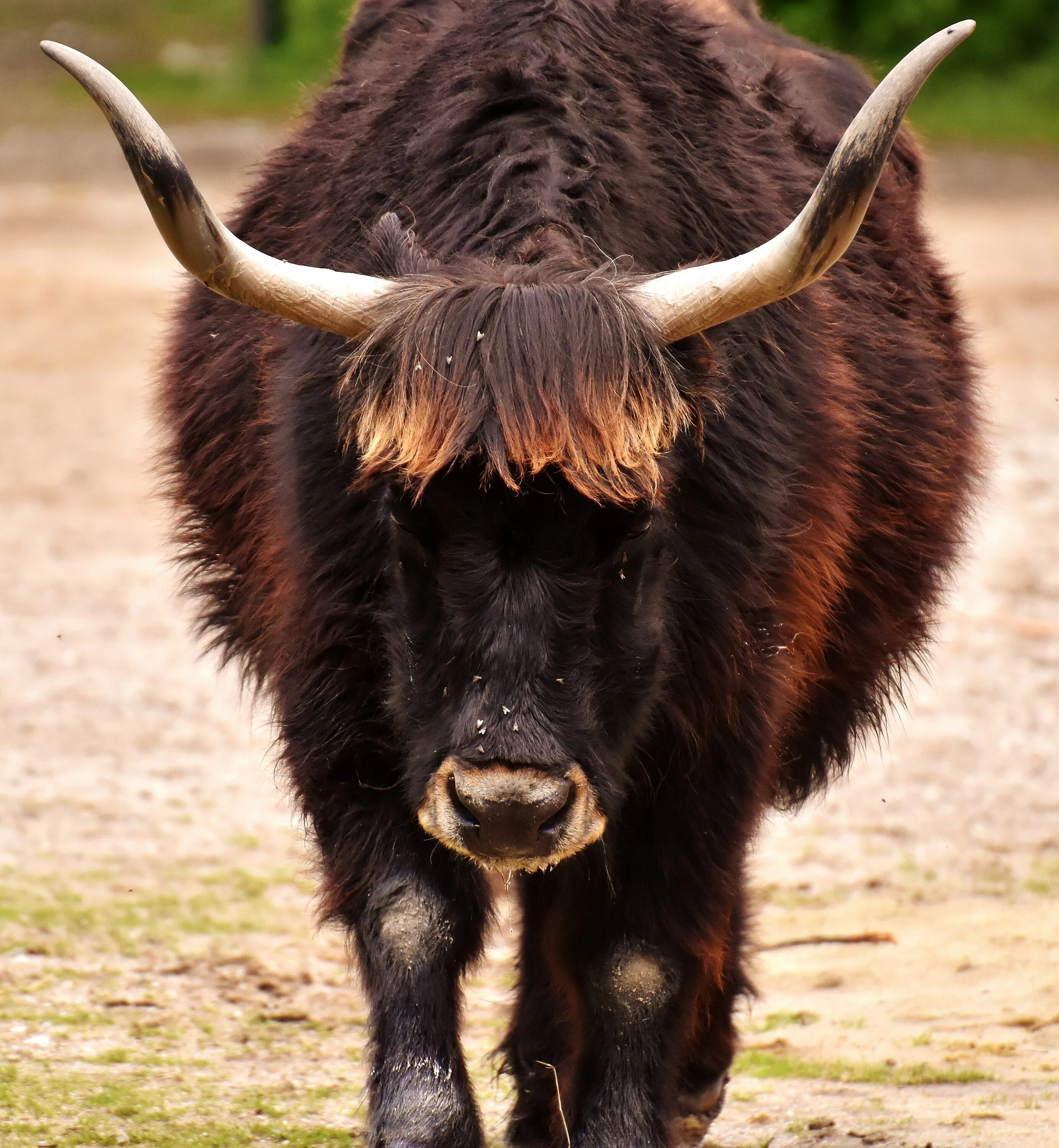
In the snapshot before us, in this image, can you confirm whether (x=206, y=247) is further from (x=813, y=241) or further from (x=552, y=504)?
(x=813, y=241)

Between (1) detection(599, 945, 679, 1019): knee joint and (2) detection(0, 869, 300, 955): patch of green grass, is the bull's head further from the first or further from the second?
(2) detection(0, 869, 300, 955): patch of green grass

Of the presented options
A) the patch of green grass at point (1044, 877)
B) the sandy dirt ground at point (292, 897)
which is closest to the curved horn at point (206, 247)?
the sandy dirt ground at point (292, 897)

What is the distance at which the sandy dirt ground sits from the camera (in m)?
4.78

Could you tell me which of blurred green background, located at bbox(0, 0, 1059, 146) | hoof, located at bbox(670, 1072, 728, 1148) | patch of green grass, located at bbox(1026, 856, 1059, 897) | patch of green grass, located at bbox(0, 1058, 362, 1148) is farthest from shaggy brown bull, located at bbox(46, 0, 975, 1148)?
blurred green background, located at bbox(0, 0, 1059, 146)

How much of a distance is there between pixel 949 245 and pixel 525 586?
49.0 feet

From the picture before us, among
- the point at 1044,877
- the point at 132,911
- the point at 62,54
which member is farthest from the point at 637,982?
the point at 1044,877

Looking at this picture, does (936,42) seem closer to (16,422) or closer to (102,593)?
(102,593)

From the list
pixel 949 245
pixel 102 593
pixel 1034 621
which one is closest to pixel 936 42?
pixel 1034 621

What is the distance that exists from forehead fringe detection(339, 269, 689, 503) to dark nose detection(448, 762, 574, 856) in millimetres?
505

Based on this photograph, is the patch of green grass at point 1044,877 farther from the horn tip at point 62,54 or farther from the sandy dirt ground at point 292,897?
the horn tip at point 62,54

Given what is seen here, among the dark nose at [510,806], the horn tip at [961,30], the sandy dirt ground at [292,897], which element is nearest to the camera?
the dark nose at [510,806]

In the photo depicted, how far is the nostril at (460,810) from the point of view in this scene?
11.1 feet

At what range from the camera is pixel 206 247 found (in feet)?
11.1

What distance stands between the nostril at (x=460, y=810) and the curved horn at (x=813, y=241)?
919 millimetres
